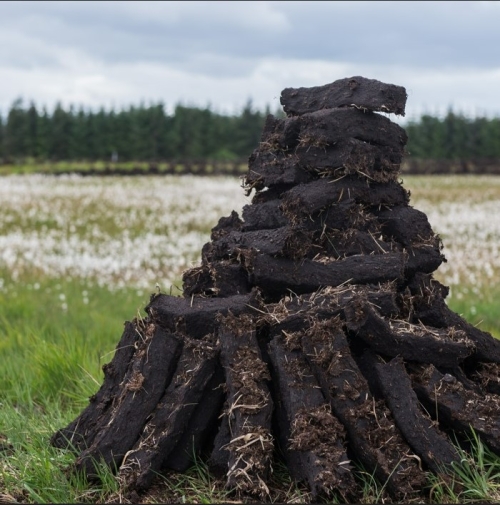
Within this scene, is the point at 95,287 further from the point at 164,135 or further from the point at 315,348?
the point at 164,135

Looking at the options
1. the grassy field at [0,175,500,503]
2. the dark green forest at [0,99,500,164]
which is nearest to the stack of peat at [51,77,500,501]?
the grassy field at [0,175,500,503]

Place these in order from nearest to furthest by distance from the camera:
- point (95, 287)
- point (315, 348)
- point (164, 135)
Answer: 1. point (315, 348)
2. point (95, 287)
3. point (164, 135)

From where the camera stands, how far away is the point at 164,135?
9994 centimetres

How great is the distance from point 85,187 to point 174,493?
36527 millimetres

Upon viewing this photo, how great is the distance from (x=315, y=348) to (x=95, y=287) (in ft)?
38.6

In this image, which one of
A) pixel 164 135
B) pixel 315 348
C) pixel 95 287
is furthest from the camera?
pixel 164 135

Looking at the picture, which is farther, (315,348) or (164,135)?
(164,135)

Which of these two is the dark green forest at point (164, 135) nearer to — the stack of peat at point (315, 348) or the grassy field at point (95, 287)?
the grassy field at point (95, 287)

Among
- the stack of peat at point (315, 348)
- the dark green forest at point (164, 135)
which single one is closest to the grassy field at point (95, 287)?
the stack of peat at point (315, 348)

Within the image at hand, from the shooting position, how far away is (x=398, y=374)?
561 cm

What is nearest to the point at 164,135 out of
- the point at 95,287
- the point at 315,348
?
the point at 95,287

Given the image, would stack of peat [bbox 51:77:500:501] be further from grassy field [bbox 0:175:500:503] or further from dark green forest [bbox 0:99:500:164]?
dark green forest [bbox 0:99:500:164]

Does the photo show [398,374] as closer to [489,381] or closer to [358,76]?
[489,381]

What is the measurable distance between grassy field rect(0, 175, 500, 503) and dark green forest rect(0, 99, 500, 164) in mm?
56073
